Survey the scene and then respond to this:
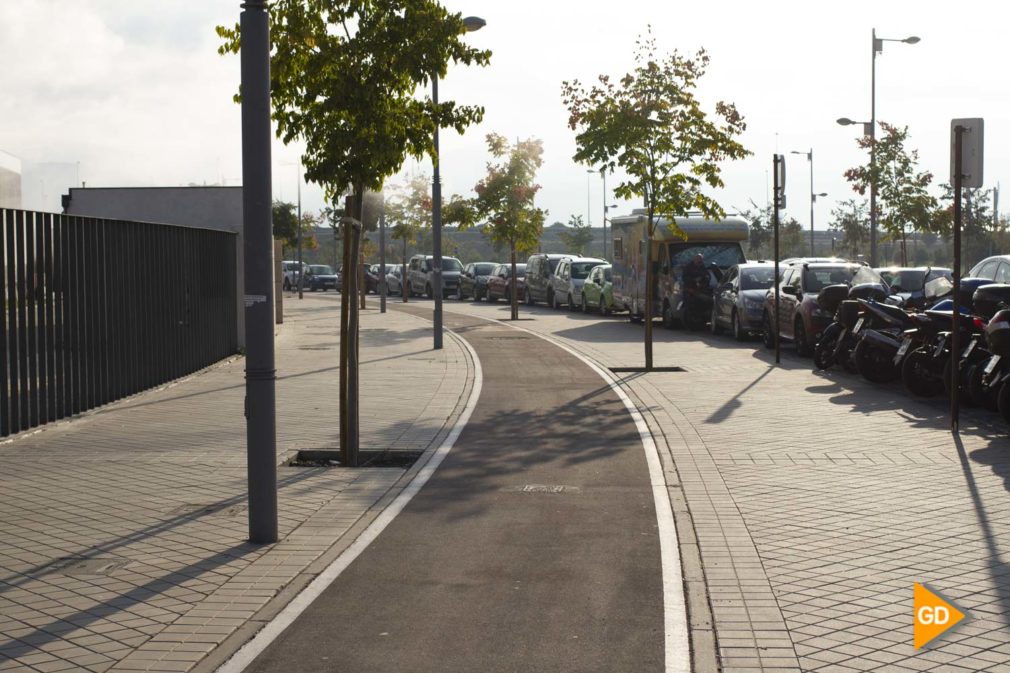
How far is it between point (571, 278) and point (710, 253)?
1188 centimetres

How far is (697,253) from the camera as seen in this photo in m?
33.2

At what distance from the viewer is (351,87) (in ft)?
39.0

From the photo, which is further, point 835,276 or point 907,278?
point 907,278

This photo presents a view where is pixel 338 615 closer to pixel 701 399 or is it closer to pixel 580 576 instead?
pixel 580 576

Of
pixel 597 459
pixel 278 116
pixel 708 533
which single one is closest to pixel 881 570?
pixel 708 533

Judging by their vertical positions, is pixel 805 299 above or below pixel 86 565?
above

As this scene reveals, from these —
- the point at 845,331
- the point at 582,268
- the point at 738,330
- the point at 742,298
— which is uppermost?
the point at 582,268

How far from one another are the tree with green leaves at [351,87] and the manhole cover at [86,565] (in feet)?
12.5

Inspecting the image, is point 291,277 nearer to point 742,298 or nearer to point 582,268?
point 582,268

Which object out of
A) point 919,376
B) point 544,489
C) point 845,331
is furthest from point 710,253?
point 544,489

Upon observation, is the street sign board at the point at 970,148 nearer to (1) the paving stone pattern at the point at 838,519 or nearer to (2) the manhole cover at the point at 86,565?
(1) the paving stone pattern at the point at 838,519

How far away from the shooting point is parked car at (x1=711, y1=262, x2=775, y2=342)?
89.5 ft

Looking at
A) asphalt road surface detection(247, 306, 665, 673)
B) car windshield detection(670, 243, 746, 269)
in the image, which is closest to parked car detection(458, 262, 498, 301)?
car windshield detection(670, 243, 746, 269)

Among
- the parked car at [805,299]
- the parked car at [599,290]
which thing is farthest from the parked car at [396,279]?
the parked car at [805,299]
